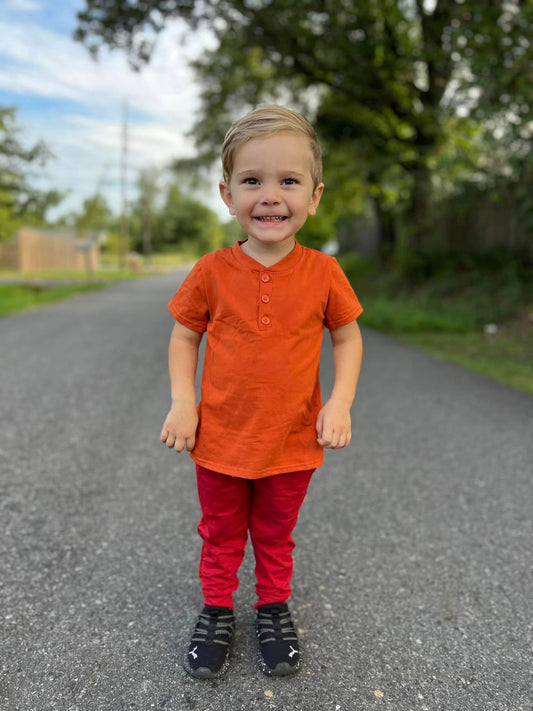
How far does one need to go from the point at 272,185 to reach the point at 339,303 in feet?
1.39

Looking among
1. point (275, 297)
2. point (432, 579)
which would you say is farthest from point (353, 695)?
point (275, 297)

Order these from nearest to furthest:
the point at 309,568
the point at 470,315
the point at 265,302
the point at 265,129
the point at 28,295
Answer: the point at 265,129 < the point at 265,302 < the point at 309,568 < the point at 470,315 < the point at 28,295

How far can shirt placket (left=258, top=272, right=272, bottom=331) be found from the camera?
1.84 meters

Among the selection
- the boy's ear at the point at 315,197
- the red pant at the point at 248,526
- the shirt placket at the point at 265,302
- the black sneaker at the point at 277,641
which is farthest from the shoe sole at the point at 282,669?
the boy's ear at the point at 315,197

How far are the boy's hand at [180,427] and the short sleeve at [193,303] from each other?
260 millimetres

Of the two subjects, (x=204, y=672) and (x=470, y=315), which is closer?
(x=204, y=672)

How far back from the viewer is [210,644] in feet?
6.34

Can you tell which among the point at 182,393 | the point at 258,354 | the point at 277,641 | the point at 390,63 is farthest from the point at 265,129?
the point at 390,63

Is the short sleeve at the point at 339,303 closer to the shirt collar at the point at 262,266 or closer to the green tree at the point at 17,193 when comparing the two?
the shirt collar at the point at 262,266

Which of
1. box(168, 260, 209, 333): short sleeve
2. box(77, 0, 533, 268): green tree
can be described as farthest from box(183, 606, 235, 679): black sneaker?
box(77, 0, 533, 268): green tree

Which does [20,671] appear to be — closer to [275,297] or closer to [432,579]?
[275,297]

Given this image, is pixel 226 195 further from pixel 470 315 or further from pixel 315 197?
pixel 470 315

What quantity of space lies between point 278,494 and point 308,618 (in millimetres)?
570

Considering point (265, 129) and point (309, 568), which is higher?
point (265, 129)
